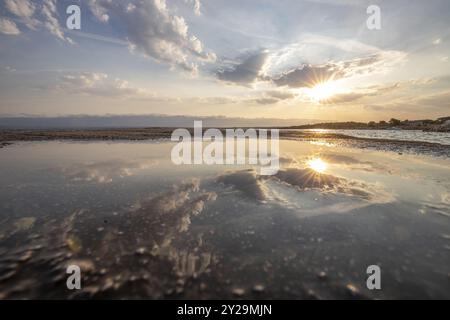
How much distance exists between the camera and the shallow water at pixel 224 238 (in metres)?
4.18

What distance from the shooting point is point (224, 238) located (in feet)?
19.2

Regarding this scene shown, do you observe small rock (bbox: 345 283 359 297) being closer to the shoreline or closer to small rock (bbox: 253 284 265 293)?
small rock (bbox: 253 284 265 293)

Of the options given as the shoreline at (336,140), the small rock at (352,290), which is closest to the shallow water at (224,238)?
the small rock at (352,290)

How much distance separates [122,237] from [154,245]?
37.3 inches

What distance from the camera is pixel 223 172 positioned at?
1348 centimetres

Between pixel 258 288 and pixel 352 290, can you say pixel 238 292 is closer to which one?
pixel 258 288

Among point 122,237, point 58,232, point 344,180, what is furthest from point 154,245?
point 344,180

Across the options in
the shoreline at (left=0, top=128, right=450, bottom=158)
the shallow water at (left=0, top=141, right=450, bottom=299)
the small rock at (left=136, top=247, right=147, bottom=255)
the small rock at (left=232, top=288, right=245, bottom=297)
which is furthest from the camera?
the shoreline at (left=0, top=128, right=450, bottom=158)

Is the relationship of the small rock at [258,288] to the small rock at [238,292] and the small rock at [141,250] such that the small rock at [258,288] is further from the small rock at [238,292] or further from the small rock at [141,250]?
the small rock at [141,250]

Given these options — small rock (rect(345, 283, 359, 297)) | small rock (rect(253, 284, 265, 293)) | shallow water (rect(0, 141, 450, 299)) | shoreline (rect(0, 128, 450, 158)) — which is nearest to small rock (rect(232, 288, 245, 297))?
shallow water (rect(0, 141, 450, 299))

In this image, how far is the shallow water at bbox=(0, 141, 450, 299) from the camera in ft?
13.7
